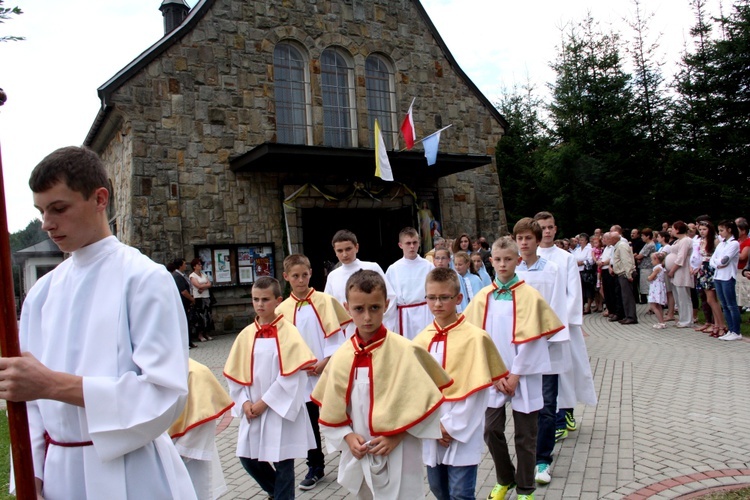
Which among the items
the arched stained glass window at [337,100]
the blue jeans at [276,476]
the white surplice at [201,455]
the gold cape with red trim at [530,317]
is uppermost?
the arched stained glass window at [337,100]

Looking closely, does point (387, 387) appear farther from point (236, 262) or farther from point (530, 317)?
point (236, 262)

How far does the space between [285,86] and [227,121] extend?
1.83 m

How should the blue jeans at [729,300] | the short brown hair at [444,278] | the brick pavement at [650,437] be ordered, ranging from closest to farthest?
the short brown hair at [444,278]
the brick pavement at [650,437]
the blue jeans at [729,300]

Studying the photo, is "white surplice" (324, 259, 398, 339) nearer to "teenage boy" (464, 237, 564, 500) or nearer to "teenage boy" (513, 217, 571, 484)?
"teenage boy" (513, 217, 571, 484)

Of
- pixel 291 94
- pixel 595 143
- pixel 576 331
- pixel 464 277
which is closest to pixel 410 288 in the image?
pixel 464 277

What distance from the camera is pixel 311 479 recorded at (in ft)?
16.5

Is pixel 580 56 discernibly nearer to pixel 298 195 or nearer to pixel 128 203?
pixel 298 195

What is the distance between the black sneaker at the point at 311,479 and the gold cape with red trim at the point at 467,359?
175 cm

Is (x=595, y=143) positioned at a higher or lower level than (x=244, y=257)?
higher

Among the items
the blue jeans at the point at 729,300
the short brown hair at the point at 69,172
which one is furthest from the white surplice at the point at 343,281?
the blue jeans at the point at 729,300

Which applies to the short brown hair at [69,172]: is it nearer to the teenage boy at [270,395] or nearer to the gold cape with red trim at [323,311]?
the teenage boy at [270,395]

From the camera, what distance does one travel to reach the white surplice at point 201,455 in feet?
→ 12.1

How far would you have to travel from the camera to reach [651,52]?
95.3 feet

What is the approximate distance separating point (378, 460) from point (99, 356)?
175 centimetres
